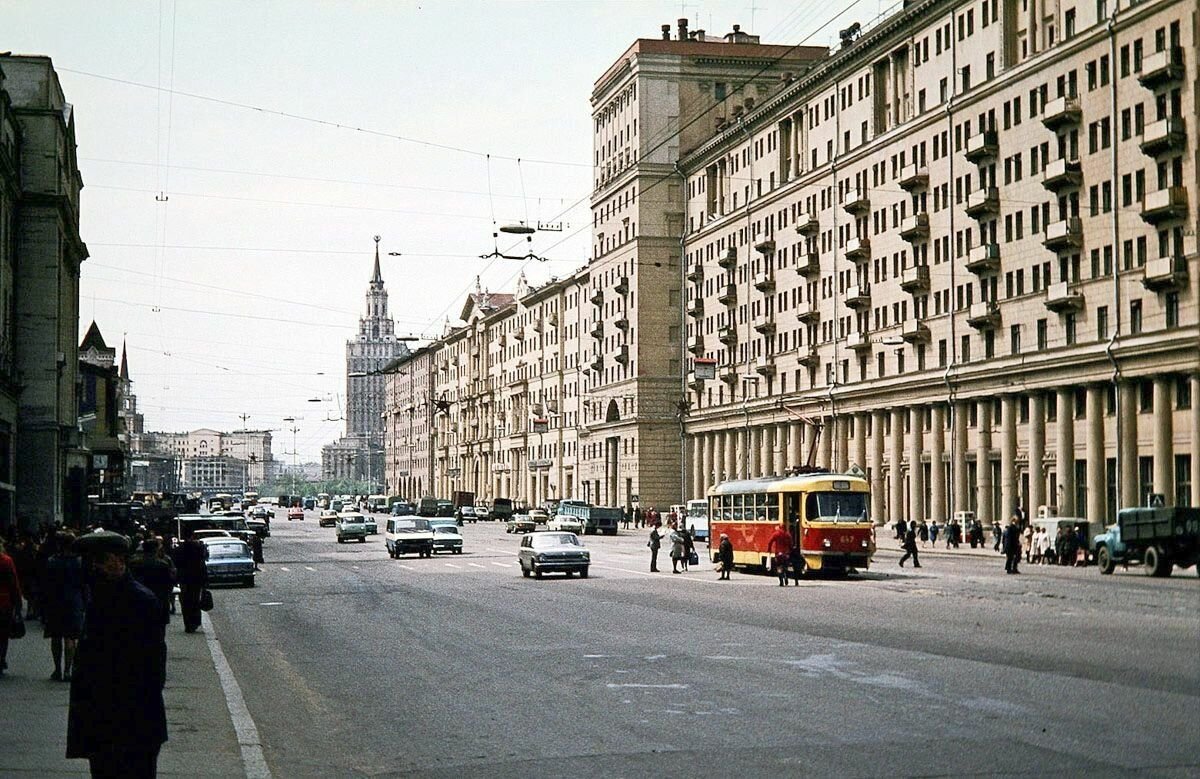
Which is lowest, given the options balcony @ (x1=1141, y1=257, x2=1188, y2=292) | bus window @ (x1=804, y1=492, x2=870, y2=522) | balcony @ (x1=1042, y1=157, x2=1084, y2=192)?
bus window @ (x1=804, y1=492, x2=870, y2=522)

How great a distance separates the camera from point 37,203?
61.2 meters

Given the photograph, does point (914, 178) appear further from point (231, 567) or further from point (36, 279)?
point (231, 567)

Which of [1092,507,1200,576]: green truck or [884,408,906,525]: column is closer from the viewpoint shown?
[1092,507,1200,576]: green truck

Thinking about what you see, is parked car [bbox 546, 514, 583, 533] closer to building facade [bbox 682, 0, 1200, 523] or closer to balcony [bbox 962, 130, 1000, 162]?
building facade [bbox 682, 0, 1200, 523]

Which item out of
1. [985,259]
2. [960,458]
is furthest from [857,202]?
[960,458]

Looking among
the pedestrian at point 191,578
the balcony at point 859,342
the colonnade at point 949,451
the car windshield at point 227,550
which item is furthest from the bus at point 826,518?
the balcony at point 859,342

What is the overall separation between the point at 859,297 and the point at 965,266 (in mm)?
12989

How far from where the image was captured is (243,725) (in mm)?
14828

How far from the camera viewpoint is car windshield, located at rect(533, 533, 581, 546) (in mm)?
44781

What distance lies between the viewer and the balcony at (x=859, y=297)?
81625 millimetres

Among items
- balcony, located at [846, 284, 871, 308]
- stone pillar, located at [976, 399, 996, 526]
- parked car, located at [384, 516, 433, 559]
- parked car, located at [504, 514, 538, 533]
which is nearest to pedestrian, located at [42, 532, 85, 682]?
parked car, located at [384, 516, 433, 559]

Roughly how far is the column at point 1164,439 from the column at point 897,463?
219ft

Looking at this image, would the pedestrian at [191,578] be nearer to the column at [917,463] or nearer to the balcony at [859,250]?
the column at [917,463]

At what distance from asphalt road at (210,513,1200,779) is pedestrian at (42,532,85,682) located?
231cm
